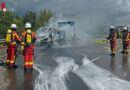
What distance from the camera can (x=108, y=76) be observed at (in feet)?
19.9

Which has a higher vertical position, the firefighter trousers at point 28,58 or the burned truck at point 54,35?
the burned truck at point 54,35

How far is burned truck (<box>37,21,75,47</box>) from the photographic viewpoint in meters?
17.8

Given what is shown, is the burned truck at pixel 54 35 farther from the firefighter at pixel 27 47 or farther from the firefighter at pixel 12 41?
the firefighter at pixel 27 47

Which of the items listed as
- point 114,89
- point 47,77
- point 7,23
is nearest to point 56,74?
point 47,77

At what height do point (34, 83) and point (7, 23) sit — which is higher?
point (7, 23)

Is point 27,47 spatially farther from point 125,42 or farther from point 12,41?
point 125,42

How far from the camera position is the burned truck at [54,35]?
17819 millimetres

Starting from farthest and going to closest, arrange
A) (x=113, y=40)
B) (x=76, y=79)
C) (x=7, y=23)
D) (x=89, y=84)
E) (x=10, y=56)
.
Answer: (x=7, y=23)
(x=113, y=40)
(x=10, y=56)
(x=76, y=79)
(x=89, y=84)

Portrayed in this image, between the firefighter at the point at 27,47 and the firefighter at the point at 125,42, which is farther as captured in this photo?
the firefighter at the point at 125,42

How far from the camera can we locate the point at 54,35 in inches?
727

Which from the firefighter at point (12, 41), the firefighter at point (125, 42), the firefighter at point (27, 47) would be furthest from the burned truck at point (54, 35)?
the firefighter at point (27, 47)

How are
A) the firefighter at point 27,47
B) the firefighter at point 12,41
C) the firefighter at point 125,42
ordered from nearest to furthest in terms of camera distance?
the firefighter at point 27,47 → the firefighter at point 12,41 → the firefighter at point 125,42

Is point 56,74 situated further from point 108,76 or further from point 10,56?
point 10,56

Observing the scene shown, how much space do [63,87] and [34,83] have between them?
1041 mm
